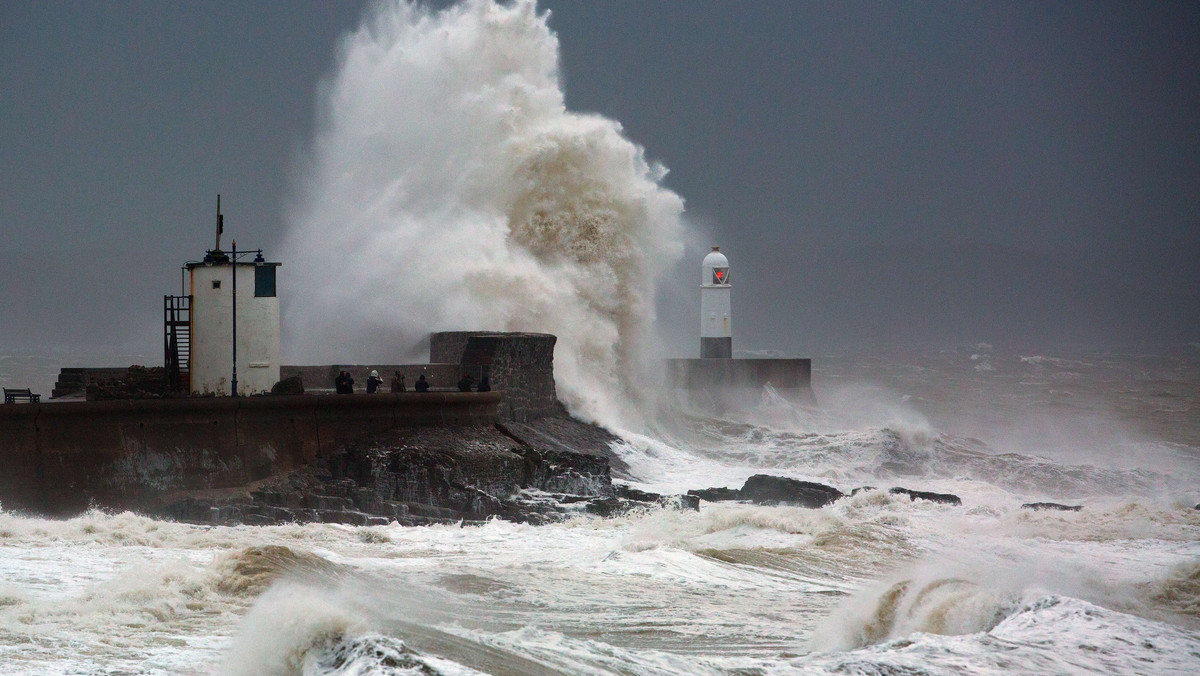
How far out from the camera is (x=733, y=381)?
24.9m

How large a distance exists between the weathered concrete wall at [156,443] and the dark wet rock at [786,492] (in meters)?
4.32

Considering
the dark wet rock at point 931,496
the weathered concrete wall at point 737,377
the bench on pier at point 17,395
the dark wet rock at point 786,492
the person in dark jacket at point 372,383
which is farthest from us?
the weathered concrete wall at point 737,377

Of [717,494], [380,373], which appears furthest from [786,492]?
[380,373]

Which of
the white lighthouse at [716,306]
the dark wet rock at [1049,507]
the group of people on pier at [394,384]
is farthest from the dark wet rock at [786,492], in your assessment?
the white lighthouse at [716,306]

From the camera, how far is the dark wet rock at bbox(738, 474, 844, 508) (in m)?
13.8

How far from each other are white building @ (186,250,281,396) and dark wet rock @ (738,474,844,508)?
5.64m

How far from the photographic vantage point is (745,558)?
10.5 meters

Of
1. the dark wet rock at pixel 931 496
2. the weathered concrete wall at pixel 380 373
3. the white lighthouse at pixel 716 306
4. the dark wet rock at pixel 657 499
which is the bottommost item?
the dark wet rock at pixel 931 496

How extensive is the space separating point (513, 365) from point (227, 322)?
4.35 meters

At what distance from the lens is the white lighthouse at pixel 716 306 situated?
25.5 m

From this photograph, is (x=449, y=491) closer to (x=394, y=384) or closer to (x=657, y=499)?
(x=394, y=384)

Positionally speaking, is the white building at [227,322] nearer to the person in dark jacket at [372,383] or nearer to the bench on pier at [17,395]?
the person in dark jacket at [372,383]

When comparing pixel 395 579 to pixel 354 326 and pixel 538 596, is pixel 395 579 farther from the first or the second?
pixel 354 326

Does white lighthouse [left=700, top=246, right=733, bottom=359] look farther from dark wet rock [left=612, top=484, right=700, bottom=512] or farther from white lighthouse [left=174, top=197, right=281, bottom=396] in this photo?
white lighthouse [left=174, top=197, right=281, bottom=396]
